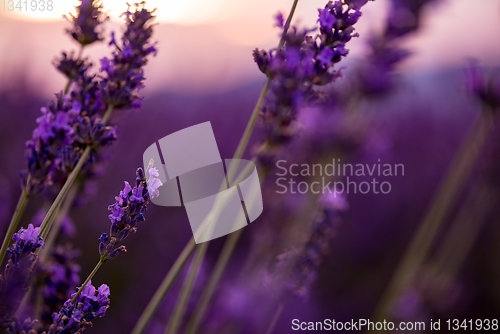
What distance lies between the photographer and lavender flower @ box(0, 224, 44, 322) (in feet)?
1.94

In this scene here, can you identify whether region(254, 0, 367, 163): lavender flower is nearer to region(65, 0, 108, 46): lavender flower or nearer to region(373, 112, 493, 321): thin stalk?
region(65, 0, 108, 46): lavender flower

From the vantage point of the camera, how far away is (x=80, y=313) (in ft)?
1.98

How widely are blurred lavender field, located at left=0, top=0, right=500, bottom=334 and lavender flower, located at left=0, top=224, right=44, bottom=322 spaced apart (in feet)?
0.97

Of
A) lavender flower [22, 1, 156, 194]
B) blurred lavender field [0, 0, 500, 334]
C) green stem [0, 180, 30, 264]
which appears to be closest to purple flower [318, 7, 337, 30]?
blurred lavender field [0, 0, 500, 334]

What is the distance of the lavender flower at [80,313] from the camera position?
60cm

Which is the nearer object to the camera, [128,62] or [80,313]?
[80,313]

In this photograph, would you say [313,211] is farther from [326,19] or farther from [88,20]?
[88,20]

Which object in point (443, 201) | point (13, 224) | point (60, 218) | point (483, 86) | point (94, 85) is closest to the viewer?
point (13, 224)

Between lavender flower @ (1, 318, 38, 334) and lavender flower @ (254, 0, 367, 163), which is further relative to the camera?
lavender flower @ (254, 0, 367, 163)

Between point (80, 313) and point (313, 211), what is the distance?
1.22 m

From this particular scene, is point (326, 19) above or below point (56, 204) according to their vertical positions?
above

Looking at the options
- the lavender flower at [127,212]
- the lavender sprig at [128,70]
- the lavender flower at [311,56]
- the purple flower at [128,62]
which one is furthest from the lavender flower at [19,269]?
the lavender flower at [311,56]

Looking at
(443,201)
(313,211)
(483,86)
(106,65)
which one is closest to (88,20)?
(106,65)

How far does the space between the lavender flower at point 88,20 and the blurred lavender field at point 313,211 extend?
0.20 meters
